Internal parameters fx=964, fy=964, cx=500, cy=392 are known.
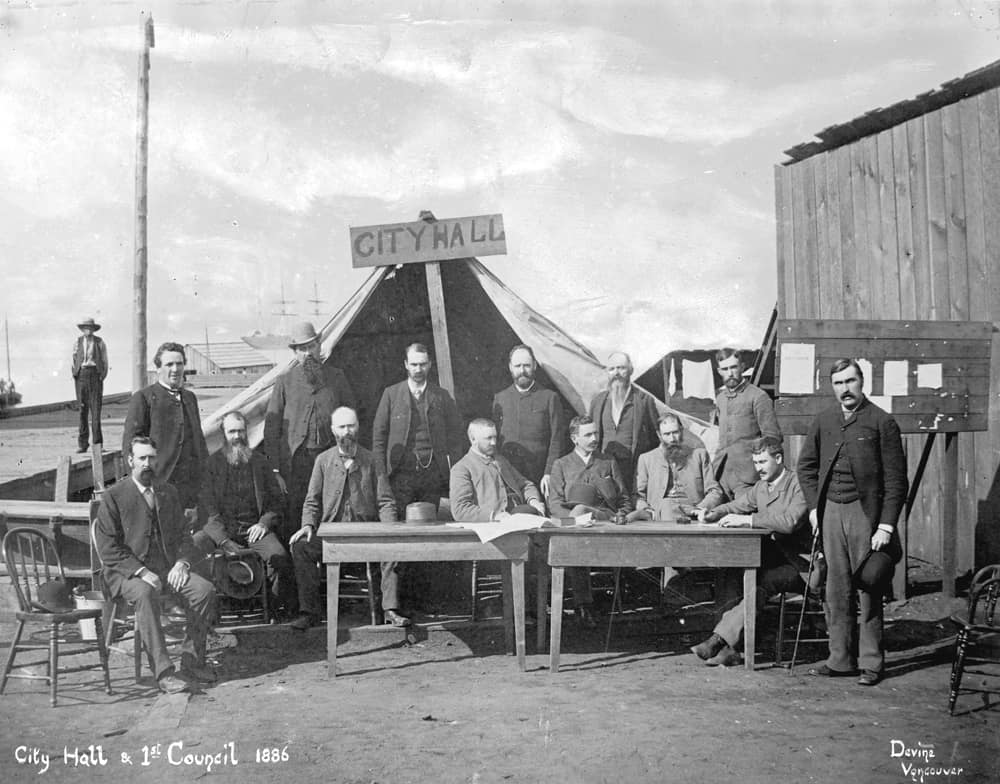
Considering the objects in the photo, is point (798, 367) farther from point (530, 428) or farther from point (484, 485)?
point (484, 485)

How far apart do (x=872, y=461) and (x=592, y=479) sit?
164cm

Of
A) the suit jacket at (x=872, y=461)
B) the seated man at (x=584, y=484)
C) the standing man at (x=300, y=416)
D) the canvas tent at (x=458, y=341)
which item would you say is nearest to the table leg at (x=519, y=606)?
the seated man at (x=584, y=484)

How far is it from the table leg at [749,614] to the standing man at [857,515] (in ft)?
1.10

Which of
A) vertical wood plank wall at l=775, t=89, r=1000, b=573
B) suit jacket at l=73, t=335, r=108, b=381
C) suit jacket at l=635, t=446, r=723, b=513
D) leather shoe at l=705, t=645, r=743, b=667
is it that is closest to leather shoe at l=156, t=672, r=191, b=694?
leather shoe at l=705, t=645, r=743, b=667

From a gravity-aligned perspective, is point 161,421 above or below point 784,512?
above

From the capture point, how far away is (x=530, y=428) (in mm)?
6285

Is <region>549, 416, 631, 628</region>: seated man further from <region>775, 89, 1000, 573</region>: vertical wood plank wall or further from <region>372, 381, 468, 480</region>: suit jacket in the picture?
<region>775, 89, 1000, 573</region>: vertical wood plank wall

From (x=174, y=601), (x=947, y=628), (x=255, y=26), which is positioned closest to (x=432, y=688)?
(x=174, y=601)

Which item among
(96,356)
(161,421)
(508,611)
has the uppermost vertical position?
(96,356)

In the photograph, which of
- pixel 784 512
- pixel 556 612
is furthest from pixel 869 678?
pixel 556 612

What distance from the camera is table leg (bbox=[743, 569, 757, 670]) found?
4.91 meters

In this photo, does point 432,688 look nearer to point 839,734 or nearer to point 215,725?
point 215,725

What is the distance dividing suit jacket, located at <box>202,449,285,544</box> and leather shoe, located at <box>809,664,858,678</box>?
3181mm

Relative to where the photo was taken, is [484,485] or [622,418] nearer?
[484,485]
